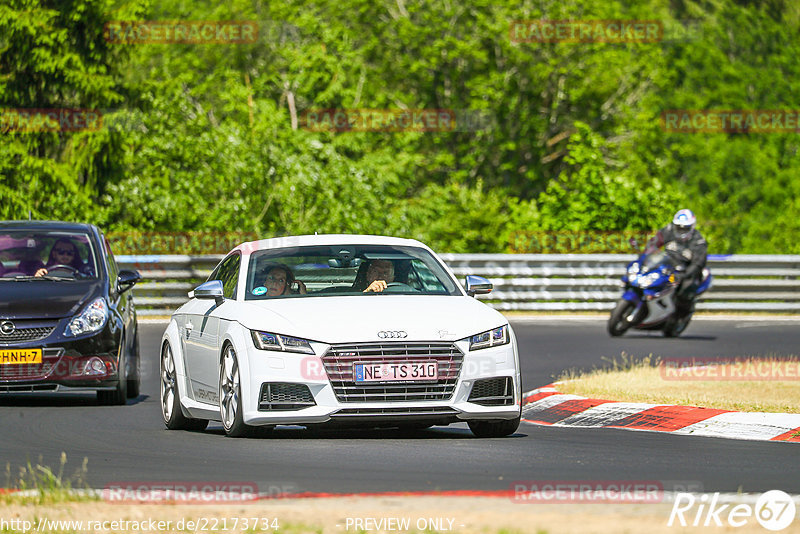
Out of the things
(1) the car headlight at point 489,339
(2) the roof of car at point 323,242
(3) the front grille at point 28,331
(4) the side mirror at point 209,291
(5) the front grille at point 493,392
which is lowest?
(3) the front grille at point 28,331

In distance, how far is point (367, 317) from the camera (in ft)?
33.4

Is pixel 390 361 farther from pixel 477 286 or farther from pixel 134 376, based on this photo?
pixel 134 376

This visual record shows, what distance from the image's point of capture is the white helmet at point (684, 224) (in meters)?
22.1

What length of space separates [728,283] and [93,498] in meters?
22.9

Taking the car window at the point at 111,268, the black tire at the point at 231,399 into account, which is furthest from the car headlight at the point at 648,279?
Answer: the black tire at the point at 231,399

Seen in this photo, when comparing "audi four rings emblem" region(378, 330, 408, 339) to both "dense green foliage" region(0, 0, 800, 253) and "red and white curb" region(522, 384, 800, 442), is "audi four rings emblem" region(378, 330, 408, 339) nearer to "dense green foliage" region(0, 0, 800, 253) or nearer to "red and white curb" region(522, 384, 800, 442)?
"red and white curb" region(522, 384, 800, 442)

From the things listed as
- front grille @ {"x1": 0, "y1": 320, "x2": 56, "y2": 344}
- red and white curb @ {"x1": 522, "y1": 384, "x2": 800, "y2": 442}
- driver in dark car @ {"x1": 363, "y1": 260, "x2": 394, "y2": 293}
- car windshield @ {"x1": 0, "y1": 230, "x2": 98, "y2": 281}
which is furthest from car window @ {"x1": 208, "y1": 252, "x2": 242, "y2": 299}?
red and white curb @ {"x1": 522, "y1": 384, "x2": 800, "y2": 442}

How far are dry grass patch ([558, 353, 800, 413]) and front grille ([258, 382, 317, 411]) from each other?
3887 millimetres

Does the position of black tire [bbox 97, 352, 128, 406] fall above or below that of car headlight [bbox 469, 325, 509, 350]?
below

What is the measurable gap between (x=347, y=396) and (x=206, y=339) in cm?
159

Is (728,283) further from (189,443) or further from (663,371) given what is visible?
(189,443)

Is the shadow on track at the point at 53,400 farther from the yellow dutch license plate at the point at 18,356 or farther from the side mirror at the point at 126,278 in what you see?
the side mirror at the point at 126,278

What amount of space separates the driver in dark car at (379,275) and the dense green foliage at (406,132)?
1887cm

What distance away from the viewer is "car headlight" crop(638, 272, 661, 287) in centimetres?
2186
